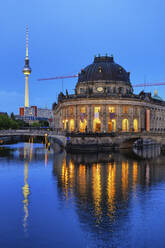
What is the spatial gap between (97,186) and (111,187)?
6.67 ft

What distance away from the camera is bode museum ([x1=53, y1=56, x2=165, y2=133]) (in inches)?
4483

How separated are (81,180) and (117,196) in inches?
456

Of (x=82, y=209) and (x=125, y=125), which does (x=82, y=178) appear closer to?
(x=82, y=209)

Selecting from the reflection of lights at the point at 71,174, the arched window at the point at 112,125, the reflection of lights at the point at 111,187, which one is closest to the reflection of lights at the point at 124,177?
the reflection of lights at the point at 111,187

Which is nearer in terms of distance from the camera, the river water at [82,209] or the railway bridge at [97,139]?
the river water at [82,209]

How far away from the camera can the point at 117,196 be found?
36594 millimetres

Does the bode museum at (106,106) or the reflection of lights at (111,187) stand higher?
the bode museum at (106,106)

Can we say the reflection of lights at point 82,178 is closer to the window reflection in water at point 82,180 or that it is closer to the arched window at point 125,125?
the window reflection in water at point 82,180

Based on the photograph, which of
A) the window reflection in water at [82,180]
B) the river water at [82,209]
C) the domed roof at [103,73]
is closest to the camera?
the river water at [82,209]

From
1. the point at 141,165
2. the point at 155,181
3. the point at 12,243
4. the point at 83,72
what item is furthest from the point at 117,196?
the point at 83,72

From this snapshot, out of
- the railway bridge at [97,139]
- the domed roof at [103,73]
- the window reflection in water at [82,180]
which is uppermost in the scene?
the domed roof at [103,73]

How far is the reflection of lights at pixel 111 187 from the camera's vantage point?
3173 centimetres

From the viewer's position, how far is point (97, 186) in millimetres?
42406

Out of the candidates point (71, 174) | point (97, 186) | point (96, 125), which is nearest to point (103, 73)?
point (96, 125)
